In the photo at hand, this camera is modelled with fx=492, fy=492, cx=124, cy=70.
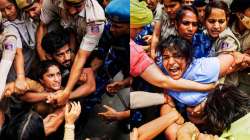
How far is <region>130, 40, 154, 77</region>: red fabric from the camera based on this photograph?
2.10 metres

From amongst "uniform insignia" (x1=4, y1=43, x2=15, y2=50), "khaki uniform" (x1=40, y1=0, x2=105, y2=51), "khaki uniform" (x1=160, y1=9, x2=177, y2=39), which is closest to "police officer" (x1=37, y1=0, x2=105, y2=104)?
"khaki uniform" (x1=40, y1=0, x2=105, y2=51)

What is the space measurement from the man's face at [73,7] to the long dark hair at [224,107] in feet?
2.20

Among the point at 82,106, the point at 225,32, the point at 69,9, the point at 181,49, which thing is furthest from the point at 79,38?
the point at 225,32

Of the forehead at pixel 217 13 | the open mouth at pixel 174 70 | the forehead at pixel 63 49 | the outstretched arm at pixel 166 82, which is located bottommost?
the outstretched arm at pixel 166 82

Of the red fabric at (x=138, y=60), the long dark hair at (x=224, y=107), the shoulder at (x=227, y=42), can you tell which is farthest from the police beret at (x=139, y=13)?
the long dark hair at (x=224, y=107)

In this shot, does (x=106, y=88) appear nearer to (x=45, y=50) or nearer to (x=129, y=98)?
(x=129, y=98)

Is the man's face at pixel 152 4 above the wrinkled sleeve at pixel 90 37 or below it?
above

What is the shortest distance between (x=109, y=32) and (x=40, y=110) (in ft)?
1.48

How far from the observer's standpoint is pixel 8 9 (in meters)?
2.08

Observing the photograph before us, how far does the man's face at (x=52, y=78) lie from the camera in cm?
210

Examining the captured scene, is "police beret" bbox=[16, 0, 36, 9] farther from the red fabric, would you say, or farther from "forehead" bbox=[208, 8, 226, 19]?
"forehead" bbox=[208, 8, 226, 19]

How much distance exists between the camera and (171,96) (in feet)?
6.98

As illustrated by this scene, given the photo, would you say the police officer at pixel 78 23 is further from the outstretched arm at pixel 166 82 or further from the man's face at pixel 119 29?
the outstretched arm at pixel 166 82

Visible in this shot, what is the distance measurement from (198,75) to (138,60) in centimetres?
27
